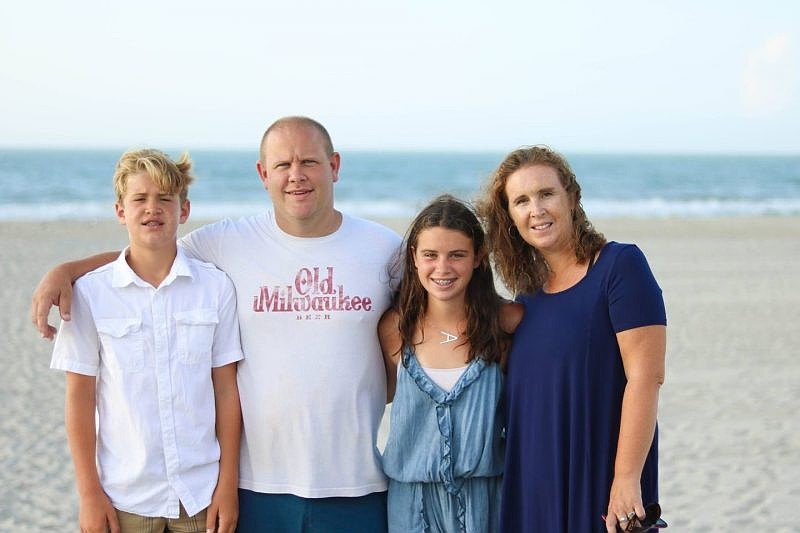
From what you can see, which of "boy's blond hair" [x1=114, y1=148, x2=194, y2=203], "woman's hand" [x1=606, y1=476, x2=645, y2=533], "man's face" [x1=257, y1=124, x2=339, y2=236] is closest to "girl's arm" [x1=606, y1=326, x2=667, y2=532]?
"woman's hand" [x1=606, y1=476, x2=645, y2=533]

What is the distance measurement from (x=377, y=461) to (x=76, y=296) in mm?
1333

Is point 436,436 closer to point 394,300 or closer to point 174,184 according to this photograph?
point 394,300

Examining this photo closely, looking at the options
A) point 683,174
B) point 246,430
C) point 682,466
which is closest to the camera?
point 246,430

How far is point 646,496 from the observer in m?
3.27

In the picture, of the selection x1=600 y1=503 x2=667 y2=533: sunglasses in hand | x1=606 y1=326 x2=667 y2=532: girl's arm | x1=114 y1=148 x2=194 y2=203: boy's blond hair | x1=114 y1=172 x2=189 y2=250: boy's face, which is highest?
x1=114 y1=148 x2=194 y2=203: boy's blond hair

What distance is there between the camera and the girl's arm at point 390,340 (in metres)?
3.59

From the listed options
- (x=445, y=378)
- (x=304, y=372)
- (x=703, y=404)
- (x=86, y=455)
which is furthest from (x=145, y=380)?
(x=703, y=404)

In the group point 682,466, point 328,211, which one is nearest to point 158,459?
point 328,211

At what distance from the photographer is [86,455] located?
10.6 feet

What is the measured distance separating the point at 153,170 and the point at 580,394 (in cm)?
176

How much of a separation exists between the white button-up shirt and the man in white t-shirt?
23cm

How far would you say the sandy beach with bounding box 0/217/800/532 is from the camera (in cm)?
675

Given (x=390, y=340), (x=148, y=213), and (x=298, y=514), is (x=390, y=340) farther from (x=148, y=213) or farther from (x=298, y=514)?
(x=148, y=213)

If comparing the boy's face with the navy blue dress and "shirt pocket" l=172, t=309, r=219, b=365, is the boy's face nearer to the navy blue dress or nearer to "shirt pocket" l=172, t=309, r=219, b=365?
"shirt pocket" l=172, t=309, r=219, b=365
